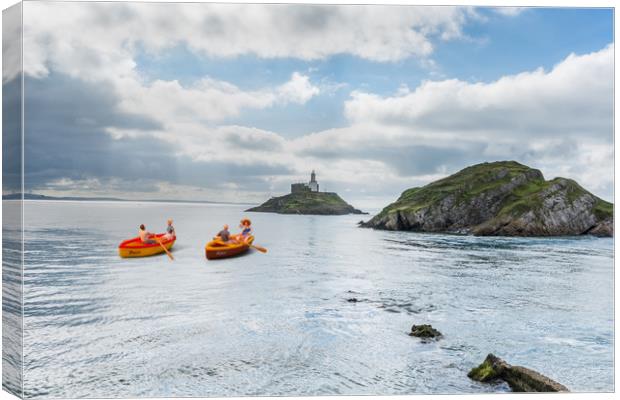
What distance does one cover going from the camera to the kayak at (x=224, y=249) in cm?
1716

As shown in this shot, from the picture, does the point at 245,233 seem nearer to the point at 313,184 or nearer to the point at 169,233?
the point at 169,233

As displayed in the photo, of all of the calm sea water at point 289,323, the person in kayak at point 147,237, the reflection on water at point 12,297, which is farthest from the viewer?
the person in kayak at point 147,237

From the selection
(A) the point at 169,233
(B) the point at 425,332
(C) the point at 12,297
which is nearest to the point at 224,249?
(A) the point at 169,233

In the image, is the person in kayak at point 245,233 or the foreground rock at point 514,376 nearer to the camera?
the foreground rock at point 514,376

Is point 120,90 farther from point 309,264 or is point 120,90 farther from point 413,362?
point 309,264

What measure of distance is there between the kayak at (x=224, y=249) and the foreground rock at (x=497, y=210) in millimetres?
13864

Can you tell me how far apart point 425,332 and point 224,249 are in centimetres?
988

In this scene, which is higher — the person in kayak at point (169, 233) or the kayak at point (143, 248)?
the person in kayak at point (169, 233)

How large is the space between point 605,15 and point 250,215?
13488 mm

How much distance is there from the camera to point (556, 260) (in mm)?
21406

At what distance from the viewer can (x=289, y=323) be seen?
9969 mm

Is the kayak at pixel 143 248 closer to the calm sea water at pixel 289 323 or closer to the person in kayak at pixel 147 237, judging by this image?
the person in kayak at pixel 147 237

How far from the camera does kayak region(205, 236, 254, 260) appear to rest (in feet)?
56.3

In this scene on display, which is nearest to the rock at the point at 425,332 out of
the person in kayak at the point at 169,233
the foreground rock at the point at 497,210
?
the person in kayak at the point at 169,233
